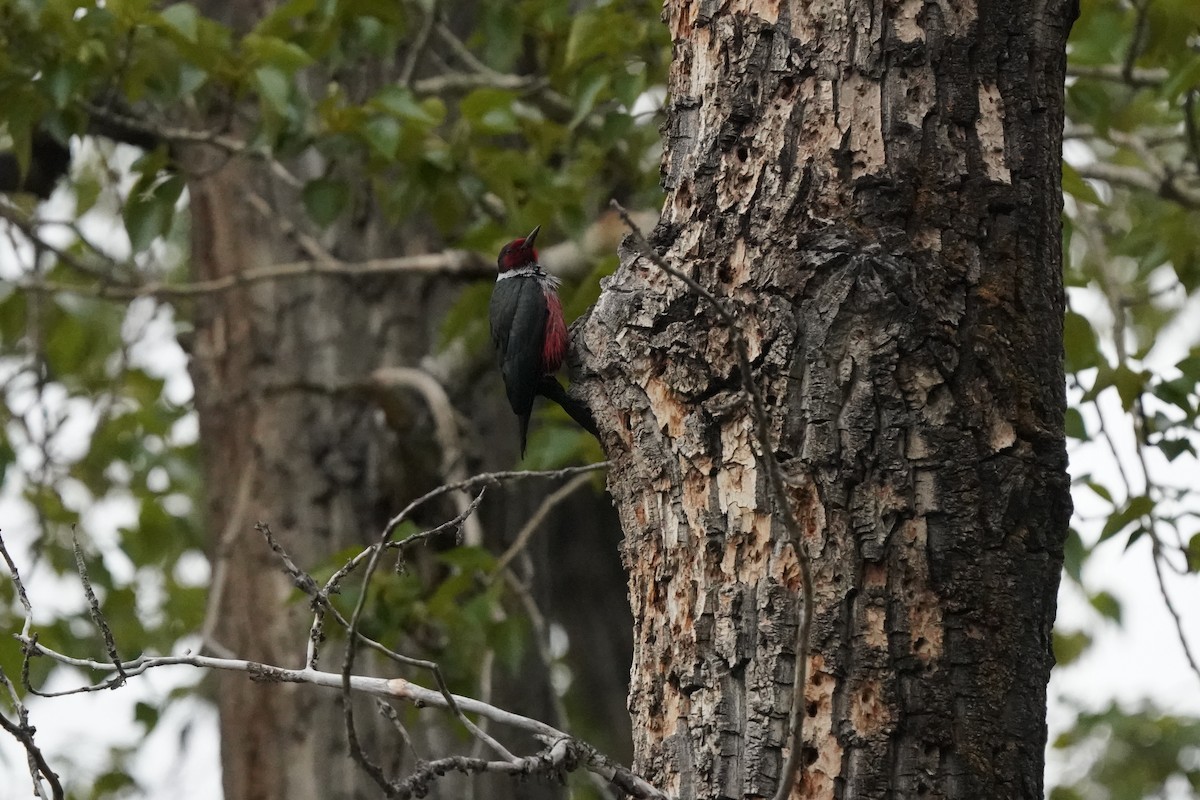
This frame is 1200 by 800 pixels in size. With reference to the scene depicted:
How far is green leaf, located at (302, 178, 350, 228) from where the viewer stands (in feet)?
12.0

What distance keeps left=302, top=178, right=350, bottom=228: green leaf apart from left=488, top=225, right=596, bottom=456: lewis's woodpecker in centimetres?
58

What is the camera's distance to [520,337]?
120 inches

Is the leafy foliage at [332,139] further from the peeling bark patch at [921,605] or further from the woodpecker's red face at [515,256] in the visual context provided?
the peeling bark patch at [921,605]

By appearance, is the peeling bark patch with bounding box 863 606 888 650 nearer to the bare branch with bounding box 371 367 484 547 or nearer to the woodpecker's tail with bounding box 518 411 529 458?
the woodpecker's tail with bounding box 518 411 529 458

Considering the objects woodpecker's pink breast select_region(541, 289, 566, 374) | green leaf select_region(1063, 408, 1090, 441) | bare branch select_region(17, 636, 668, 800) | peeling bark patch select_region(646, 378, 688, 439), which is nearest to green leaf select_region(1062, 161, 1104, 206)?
green leaf select_region(1063, 408, 1090, 441)

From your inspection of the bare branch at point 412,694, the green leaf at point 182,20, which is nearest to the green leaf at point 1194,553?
the bare branch at point 412,694

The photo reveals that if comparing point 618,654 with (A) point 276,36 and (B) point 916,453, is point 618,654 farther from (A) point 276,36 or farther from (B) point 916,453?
(B) point 916,453

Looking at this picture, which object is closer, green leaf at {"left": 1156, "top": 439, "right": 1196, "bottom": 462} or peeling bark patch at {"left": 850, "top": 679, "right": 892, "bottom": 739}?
peeling bark patch at {"left": 850, "top": 679, "right": 892, "bottom": 739}

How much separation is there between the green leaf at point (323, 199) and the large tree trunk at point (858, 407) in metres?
1.78

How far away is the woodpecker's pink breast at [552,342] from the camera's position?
9.66 ft

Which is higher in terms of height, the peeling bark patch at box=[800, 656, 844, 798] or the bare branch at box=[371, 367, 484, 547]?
the bare branch at box=[371, 367, 484, 547]

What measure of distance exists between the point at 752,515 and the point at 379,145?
1.74 meters

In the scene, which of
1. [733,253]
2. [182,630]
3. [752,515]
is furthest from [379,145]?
[182,630]

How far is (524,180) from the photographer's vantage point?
3.66 m
